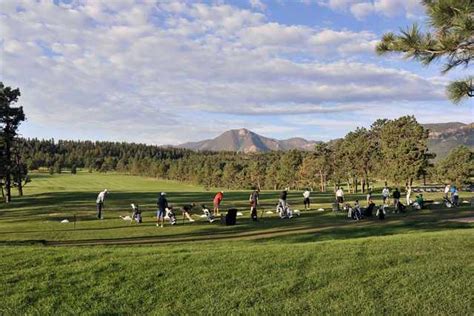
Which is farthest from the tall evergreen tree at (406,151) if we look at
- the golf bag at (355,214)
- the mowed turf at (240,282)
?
the mowed turf at (240,282)

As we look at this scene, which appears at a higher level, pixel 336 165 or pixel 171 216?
pixel 336 165

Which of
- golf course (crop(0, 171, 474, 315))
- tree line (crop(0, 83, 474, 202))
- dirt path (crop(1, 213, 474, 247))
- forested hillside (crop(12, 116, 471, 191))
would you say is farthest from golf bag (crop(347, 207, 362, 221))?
forested hillside (crop(12, 116, 471, 191))

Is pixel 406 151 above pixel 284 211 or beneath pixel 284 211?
above

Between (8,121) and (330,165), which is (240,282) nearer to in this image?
(8,121)

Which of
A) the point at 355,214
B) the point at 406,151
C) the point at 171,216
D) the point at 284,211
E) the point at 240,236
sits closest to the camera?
the point at 240,236

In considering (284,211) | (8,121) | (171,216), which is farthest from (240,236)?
(8,121)

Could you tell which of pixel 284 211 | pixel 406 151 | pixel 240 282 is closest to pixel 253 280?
pixel 240 282

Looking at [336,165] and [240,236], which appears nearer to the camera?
[240,236]

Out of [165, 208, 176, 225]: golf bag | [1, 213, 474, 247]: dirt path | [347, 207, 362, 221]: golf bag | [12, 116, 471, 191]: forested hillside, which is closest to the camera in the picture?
[1, 213, 474, 247]: dirt path

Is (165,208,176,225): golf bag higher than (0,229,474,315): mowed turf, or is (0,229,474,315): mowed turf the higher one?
(0,229,474,315): mowed turf

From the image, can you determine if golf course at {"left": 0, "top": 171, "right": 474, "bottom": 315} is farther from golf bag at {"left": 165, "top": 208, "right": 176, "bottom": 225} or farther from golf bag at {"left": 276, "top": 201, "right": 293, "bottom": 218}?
golf bag at {"left": 276, "top": 201, "right": 293, "bottom": 218}

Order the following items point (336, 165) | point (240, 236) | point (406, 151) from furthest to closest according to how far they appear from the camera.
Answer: point (336, 165) → point (406, 151) → point (240, 236)

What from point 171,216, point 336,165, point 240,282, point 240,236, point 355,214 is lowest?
point 240,236

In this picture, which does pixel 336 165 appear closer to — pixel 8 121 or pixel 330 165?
pixel 330 165
